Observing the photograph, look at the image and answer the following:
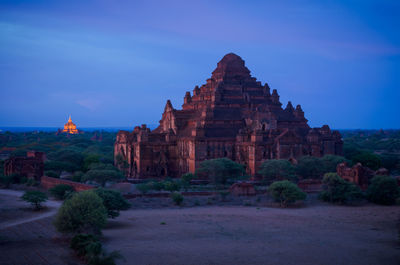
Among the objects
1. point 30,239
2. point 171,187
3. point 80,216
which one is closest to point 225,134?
point 171,187

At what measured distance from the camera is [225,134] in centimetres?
5872

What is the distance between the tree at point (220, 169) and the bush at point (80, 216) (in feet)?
70.0

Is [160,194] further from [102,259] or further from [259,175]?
[102,259]

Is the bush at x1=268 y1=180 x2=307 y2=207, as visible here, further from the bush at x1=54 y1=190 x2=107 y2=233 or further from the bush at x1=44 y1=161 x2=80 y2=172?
the bush at x1=44 y1=161 x2=80 y2=172

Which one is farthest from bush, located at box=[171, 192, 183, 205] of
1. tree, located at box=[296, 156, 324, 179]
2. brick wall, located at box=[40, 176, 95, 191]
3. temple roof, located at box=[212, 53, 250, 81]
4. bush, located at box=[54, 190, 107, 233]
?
temple roof, located at box=[212, 53, 250, 81]

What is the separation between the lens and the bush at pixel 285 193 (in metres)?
40.6

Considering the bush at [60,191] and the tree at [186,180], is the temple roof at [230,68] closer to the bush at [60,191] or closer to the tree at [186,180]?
the tree at [186,180]

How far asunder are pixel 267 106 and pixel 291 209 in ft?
75.4

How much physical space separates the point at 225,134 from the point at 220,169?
10.5 metres

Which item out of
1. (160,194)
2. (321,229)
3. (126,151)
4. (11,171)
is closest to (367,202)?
(321,229)

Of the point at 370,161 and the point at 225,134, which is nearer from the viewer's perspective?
the point at 225,134

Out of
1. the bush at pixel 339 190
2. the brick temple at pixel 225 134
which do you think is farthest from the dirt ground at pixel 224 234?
the brick temple at pixel 225 134

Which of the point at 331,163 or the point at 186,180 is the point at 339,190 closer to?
the point at 331,163

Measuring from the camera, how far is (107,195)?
1346 inches
